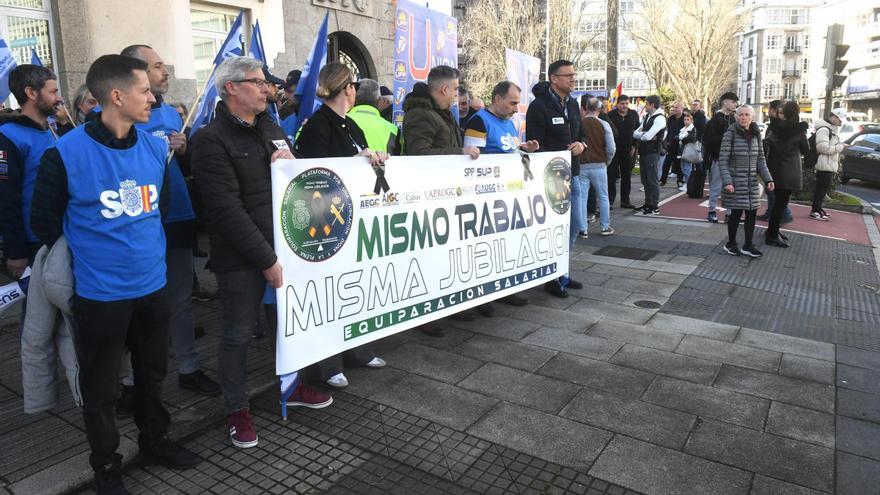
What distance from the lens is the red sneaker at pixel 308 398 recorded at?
12.6ft

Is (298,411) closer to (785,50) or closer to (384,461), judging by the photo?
(384,461)

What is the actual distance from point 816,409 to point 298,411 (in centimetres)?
313

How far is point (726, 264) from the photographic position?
24.9ft

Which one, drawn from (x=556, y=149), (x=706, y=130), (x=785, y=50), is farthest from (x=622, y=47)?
(x=556, y=149)

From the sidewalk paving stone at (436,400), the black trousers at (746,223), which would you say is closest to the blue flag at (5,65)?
the sidewalk paving stone at (436,400)

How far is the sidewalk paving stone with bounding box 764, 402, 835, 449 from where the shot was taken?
11.3 feet

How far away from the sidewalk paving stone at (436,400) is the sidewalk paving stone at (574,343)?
1.07 m

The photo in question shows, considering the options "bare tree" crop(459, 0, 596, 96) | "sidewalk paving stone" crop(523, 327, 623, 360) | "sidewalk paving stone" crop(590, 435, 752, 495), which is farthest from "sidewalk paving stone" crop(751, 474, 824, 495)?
"bare tree" crop(459, 0, 596, 96)

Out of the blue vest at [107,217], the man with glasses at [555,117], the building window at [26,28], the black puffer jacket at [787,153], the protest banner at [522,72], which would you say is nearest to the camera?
the blue vest at [107,217]

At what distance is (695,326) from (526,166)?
196 cm

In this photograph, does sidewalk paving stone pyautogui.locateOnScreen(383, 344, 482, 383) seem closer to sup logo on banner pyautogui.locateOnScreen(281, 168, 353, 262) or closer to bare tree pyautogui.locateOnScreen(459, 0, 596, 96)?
sup logo on banner pyautogui.locateOnScreen(281, 168, 353, 262)

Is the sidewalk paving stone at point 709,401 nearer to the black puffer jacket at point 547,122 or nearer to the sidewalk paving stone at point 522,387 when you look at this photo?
the sidewalk paving stone at point 522,387

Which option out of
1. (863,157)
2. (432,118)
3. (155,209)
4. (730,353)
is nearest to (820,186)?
(730,353)

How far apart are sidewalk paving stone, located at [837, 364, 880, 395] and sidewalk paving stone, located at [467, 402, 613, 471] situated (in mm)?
1914
